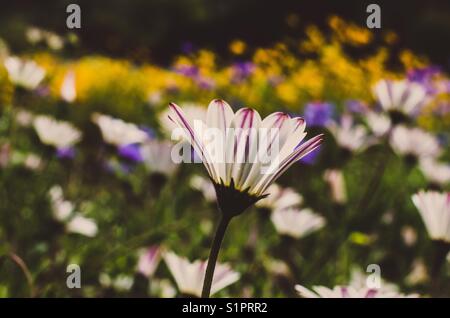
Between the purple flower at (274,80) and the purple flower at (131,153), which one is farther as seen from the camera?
the purple flower at (274,80)

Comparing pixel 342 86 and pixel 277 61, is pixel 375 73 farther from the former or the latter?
pixel 277 61

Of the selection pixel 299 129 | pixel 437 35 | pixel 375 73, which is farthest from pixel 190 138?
pixel 437 35

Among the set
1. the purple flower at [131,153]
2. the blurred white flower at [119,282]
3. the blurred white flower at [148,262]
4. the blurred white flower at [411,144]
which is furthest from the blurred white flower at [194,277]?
the purple flower at [131,153]

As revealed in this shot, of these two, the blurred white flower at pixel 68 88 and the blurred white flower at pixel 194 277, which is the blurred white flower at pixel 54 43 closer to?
the blurred white flower at pixel 68 88

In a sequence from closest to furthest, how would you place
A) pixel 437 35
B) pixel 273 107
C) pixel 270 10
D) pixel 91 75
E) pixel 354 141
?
pixel 354 141 → pixel 273 107 → pixel 91 75 → pixel 270 10 → pixel 437 35

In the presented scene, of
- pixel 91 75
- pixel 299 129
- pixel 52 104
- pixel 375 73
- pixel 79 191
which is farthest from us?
pixel 91 75

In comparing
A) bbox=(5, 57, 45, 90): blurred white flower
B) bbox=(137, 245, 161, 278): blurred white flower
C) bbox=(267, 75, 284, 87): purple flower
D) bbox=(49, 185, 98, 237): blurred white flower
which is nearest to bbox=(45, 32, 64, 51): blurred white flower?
bbox=(5, 57, 45, 90): blurred white flower
